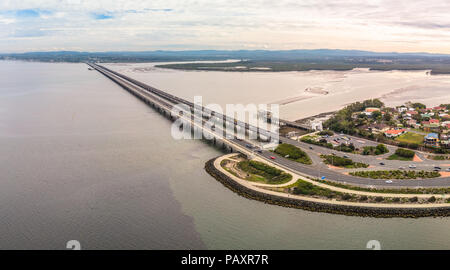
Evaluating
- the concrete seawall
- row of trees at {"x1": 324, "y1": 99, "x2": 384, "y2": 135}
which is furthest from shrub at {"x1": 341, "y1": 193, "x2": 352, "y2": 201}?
row of trees at {"x1": 324, "y1": 99, "x2": 384, "y2": 135}

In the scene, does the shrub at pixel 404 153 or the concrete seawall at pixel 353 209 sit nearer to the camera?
the concrete seawall at pixel 353 209

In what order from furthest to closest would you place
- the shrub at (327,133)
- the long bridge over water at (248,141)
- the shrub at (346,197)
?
the shrub at (327,133)
the long bridge over water at (248,141)
the shrub at (346,197)

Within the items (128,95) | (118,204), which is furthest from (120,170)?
(128,95)

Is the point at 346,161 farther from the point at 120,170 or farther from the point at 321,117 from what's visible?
the point at 321,117

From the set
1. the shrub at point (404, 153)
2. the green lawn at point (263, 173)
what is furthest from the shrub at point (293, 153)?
the shrub at point (404, 153)

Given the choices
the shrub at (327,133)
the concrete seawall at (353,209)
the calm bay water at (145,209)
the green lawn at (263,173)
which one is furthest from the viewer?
the shrub at (327,133)

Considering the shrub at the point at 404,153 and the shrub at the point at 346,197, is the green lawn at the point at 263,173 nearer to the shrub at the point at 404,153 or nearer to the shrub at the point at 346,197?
the shrub at the point at 346,197
